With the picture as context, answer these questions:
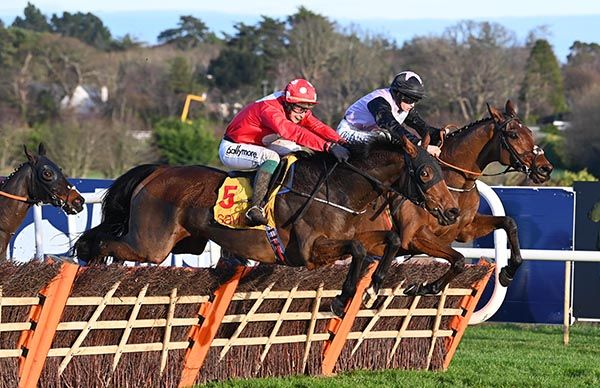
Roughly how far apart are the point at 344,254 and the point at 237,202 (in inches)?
35.5

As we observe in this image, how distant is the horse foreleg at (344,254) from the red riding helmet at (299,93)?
0.97m

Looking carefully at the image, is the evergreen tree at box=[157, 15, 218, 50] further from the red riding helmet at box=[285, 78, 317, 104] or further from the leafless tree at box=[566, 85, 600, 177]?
the red riding helmet at box=[285, 78, 317, 104]

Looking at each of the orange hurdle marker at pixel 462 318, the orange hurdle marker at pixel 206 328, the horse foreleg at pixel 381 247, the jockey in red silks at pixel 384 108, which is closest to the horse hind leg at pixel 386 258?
the horse foreleg at pixel 381 247

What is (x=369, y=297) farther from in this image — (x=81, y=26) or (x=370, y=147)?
(x=81, y=26)

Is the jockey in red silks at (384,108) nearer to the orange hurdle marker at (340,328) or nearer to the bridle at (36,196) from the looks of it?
the orange hurdle marker at (340,328)

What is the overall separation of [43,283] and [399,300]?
10.1ft

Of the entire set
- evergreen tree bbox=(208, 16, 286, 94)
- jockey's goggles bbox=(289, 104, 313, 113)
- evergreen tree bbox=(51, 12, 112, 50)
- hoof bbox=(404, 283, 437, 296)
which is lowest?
evergreen tree bbox=(51, 12, 112, 50)

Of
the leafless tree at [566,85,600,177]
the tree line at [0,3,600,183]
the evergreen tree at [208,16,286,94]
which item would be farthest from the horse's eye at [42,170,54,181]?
the evergreen tree at [208,16,286,94]

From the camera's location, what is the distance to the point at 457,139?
899cm

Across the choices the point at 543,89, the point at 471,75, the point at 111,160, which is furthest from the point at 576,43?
the point at 111,160

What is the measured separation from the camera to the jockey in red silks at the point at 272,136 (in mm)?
7684

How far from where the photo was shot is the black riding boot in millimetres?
7609

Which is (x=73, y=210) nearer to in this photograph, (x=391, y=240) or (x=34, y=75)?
(x=391, y=240)

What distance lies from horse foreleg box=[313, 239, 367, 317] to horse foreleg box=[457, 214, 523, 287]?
5.24 feet
